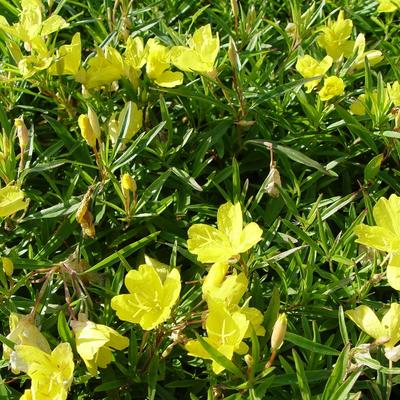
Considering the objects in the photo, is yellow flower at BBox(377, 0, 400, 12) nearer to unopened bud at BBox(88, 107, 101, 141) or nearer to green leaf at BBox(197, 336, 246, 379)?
unopened bud at BBox(88, 107, 101, 141)

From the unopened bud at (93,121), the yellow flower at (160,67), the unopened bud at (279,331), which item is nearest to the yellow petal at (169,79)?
the yellow flower at (160,67)

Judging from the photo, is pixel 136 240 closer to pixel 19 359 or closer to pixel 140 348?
pixel 140 348

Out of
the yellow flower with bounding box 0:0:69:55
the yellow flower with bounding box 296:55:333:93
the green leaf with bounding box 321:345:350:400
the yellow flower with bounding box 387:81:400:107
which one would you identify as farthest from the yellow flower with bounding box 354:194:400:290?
the yellow flower with bounding box 0:0:69:55

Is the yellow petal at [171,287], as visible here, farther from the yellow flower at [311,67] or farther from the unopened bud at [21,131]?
the yellow flower at [311,67]

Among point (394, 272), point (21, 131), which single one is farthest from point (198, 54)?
point (394, 272)

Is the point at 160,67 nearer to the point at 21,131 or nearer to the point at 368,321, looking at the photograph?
the point at 21,131

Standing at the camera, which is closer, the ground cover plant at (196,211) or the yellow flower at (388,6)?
the ground cover plant at (196,211)
